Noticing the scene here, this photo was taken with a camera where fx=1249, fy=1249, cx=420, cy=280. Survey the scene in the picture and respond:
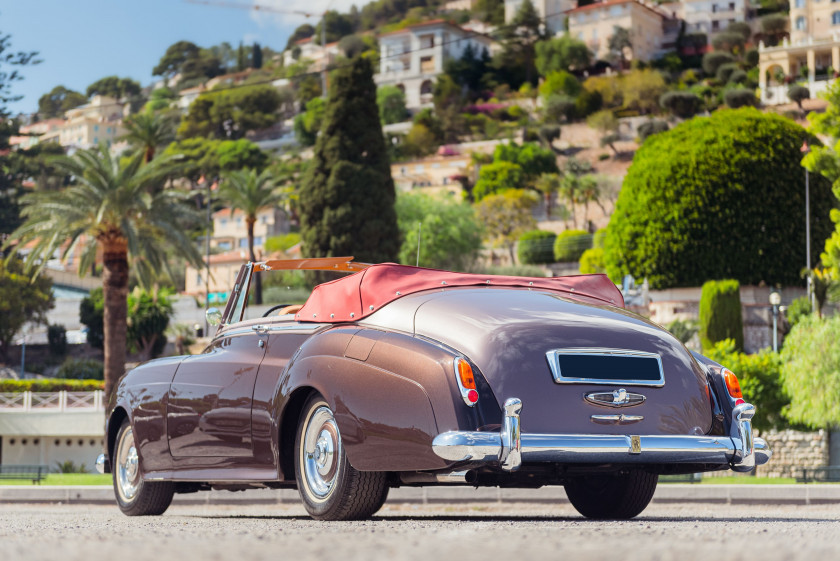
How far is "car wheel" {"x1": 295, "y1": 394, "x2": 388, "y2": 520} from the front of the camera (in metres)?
6.53

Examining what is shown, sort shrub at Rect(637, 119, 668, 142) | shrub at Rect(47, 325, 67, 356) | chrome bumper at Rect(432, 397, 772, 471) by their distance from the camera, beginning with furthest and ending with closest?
shrub at Rect(637, 119, 668, 142), shrub at Rect(47, 325, 67, 356), chrome bumper at Rect(432, 397, 772, 471)

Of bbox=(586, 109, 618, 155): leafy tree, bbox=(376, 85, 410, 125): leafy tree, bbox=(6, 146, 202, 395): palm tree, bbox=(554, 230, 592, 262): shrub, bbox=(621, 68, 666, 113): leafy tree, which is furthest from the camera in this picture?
bbox=(376, 85, 410, 125): leafy tree

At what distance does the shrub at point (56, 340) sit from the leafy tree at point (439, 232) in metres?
22.1

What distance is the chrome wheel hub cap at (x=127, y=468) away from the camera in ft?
28.4

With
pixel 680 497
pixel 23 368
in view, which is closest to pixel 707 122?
pixel 23 368

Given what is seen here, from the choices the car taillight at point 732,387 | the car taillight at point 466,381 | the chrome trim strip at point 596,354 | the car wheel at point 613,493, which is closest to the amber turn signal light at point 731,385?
the car taillight at point 732,387

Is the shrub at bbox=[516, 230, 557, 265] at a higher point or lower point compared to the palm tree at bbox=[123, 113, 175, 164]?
lower

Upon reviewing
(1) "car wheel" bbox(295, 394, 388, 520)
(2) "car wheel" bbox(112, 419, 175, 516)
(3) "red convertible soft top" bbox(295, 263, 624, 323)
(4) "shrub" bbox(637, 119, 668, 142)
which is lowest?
(2) "car wheel" bbox(112, 419, 175, 516)

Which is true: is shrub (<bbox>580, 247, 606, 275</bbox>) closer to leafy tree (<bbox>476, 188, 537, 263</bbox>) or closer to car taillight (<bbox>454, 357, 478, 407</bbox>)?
leafy tree (<bbox>476, 188, 537, 263</bbox>)

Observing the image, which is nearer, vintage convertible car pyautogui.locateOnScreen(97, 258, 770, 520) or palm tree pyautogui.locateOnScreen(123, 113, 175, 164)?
vintage convertible car pyautogui.locateOnScreen(97, 258, 770, 520)

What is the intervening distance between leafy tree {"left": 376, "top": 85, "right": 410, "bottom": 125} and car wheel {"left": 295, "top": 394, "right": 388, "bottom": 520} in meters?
164

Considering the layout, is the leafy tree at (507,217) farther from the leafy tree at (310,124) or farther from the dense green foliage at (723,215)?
the leafy tree at (310,124)

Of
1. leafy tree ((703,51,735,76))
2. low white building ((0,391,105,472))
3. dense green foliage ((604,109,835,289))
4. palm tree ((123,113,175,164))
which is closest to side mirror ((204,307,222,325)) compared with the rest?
low white building ((0,391,105,472))

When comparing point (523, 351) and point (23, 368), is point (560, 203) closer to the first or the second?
point (23, 368)
